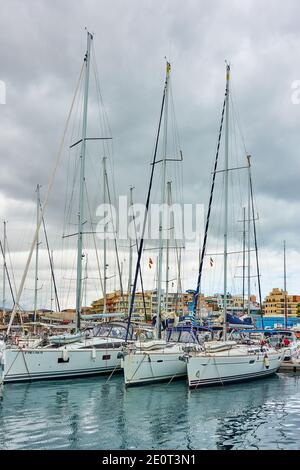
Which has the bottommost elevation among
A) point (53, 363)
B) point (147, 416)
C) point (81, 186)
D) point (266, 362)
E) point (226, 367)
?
point (147, 416)

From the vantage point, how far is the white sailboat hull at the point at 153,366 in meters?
25.9

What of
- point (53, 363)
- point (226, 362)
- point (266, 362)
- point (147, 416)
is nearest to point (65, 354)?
point (53, 363)

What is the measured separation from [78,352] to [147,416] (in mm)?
11301

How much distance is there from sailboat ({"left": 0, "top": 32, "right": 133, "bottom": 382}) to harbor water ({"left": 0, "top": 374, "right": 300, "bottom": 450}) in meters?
0.90

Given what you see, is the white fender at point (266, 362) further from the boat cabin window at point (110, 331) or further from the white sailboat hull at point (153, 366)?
the boat cabin window at point (110, 331)

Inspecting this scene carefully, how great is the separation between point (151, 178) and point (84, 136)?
594cm

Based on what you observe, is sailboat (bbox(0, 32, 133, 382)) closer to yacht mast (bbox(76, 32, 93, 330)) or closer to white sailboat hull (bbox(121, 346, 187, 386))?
yacht mast (bbox(76, 32, 93, 330))

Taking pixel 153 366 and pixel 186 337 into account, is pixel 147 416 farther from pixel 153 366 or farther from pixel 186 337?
pixel 186 337

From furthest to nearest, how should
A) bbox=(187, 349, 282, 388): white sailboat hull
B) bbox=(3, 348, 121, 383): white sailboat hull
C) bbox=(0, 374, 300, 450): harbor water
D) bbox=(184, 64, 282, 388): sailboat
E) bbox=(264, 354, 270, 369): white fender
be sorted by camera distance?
1. bbox=(264, 354, 270, 369): white fender
2. bbox=(3, 348, 121, 383): white sailboat hull
3. bbox=(184, 64, 282, 388): sailboat
4. bbox=(187, 349, 282, 388): white sailboat hull
5. bbox=(0, 374, 300, 450): harbor water

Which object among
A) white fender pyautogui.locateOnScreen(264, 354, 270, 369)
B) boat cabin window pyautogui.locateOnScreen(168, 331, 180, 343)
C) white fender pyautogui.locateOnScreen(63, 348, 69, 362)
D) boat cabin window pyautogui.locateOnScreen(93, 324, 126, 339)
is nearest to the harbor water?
white fender pyautogui.locateOnScreen(63, 348, 69, 362)

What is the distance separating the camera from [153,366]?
1062 inches

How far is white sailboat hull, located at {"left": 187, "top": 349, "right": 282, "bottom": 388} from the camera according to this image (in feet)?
84.8
